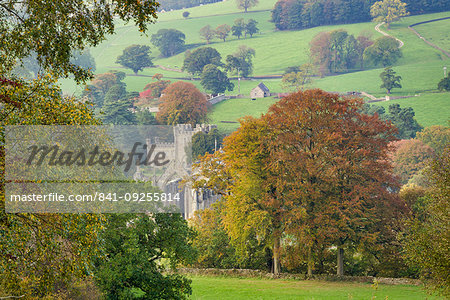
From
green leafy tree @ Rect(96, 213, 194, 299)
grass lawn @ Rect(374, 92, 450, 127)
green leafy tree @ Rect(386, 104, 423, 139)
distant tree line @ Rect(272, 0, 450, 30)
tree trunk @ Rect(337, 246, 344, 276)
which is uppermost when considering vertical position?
distant tree line @ Rect(272, 0, 450, 30)

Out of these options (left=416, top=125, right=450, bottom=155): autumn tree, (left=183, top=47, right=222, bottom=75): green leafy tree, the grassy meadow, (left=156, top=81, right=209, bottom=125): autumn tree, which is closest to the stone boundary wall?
(left=416, top=125, right=450, bottom=155): autumn tree

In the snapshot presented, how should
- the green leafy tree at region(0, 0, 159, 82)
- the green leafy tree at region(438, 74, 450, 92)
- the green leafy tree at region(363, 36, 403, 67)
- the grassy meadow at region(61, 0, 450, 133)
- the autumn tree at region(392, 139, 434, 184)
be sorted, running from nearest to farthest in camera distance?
the green leafy tree at region(0, 0, 159, 82)
the autumn tree at region(392, 139, 434, 184)
the green leafy tree at region(438, 74, 450, 92)
the grassy meadow at region(61, 0, 450, 133)
the green leafy tree at region(363, 36, 403, 67)

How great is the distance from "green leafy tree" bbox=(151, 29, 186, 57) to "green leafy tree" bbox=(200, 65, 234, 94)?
30880mm

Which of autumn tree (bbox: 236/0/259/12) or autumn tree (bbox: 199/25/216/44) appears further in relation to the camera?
autumn tree (bbox: 236/0/259/12)

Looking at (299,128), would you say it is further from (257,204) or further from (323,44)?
(323,44)

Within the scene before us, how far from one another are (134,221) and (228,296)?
23.1ft

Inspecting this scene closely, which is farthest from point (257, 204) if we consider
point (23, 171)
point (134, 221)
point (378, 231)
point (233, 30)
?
point (233, 30)

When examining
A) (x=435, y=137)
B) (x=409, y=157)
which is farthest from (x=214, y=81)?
(x=409, y=157)

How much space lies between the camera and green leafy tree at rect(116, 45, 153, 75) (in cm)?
12056

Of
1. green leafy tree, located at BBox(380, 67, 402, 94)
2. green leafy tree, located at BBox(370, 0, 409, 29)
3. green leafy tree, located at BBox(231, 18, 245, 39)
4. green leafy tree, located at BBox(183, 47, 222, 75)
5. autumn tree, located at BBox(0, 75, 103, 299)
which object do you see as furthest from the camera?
green leafy tree, located at BBox(231, 18, 245, 39)

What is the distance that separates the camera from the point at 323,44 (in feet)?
383

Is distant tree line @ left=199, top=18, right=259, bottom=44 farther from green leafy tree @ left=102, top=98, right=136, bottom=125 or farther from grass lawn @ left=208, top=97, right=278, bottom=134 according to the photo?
green leafy tree @ left=102, top=98, right=136, bottom=125

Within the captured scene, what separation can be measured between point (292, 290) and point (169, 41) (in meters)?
115

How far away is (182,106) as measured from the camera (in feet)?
292
